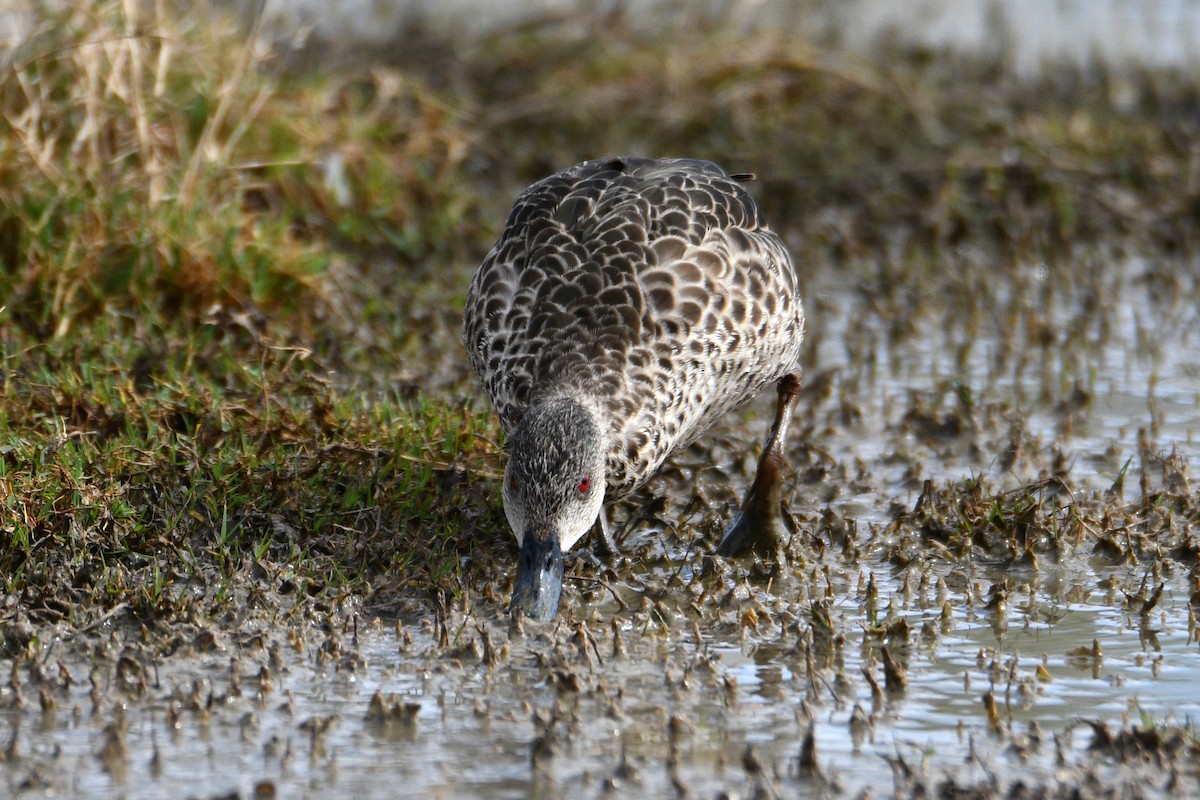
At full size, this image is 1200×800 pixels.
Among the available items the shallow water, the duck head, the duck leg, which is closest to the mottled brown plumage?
the duck head

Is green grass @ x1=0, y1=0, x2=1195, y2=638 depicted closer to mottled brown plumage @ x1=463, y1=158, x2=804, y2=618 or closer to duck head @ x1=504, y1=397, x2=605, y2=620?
duck head @ x1=504, y1=397, x2=605, y2=620

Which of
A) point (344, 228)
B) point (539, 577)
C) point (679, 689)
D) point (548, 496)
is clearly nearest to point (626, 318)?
point (548, 496)

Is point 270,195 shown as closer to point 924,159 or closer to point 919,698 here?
point 924,159

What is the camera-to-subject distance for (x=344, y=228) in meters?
8.44

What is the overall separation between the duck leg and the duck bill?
84 cm

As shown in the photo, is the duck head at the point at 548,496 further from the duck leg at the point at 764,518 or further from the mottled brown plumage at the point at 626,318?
the duck leg at the point at 764,518

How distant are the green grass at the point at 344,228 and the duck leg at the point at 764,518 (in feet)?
2.41

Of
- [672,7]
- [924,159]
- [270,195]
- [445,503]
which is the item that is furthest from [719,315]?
[672,7]

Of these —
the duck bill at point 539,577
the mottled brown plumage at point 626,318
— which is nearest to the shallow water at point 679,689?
the duck bill at point 539,577

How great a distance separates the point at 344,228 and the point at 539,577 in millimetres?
4001

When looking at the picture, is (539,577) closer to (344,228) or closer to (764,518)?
(764,518)

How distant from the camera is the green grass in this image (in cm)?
531

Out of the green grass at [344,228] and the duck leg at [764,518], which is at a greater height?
the green grass at [344,228]

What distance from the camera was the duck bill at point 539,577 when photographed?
15.7ft
